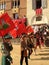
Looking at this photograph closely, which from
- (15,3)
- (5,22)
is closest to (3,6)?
(15,3)

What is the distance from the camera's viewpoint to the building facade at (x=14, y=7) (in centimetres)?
5116

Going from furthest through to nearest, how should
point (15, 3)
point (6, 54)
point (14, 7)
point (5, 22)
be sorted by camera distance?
point (15, 3) → point (14, 7) → point (5, 22) → point (6, 54)

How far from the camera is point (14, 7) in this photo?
52219 millimetres

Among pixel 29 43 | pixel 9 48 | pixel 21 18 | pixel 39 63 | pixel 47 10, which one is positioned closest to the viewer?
pixel 9 48

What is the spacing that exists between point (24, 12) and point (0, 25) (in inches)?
1481

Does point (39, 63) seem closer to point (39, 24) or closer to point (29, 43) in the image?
point (29, 43)

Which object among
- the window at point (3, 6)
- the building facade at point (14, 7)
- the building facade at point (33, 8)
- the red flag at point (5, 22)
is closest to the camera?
the red flag at point (5, 22)

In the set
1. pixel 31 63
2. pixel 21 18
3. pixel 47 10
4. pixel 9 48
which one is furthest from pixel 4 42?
pixel 21 18

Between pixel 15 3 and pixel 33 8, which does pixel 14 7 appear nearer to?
pixel 15 3

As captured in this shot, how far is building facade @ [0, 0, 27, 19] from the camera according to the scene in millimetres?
51156

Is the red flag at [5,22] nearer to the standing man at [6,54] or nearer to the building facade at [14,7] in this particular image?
the standing man at [6,54]

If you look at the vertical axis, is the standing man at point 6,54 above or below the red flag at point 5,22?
below

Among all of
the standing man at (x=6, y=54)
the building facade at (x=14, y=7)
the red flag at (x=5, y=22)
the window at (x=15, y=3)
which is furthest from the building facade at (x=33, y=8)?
the standing man at (x=6, y=54)

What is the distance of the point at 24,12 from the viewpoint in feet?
167
